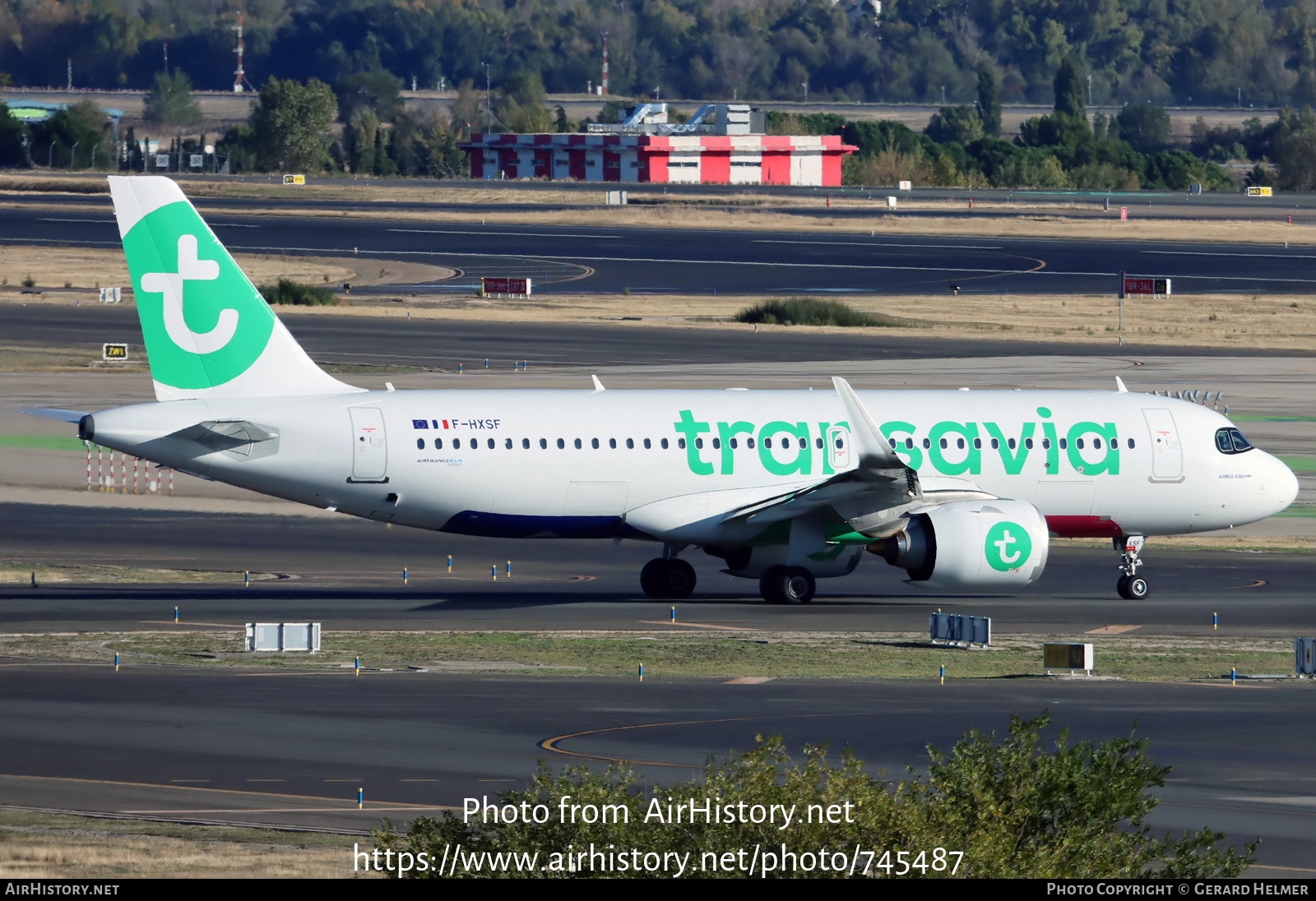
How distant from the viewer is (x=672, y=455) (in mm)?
39281

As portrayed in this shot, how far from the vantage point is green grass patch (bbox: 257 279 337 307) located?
334 ft

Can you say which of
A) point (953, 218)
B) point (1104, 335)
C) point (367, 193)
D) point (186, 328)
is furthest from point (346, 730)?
point (367, 193)

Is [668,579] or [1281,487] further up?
[1281,487]

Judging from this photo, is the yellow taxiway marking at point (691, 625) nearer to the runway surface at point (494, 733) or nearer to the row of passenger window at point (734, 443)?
the row of passenger window at point (734, 443)

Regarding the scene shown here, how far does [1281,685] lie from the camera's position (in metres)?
31.4

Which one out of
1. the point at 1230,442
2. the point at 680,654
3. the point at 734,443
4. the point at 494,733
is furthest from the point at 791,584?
the point at 494,733

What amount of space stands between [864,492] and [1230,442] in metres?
8.98

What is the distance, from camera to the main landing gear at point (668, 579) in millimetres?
40938

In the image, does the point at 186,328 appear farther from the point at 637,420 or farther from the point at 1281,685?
the point at 1281,685

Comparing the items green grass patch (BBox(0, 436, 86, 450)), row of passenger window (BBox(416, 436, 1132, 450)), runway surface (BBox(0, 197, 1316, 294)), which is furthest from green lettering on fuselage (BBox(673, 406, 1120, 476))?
runway surface (BBox(0, 197, 1316, 294))

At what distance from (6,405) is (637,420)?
1398 inches

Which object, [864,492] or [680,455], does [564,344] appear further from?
[864,492]

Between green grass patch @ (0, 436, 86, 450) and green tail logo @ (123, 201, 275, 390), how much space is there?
24.8 metres

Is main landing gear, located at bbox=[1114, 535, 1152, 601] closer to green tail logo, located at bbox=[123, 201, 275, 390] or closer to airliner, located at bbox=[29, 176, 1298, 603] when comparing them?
airliner, located at bbox=[29, 176, 1298, 603]
